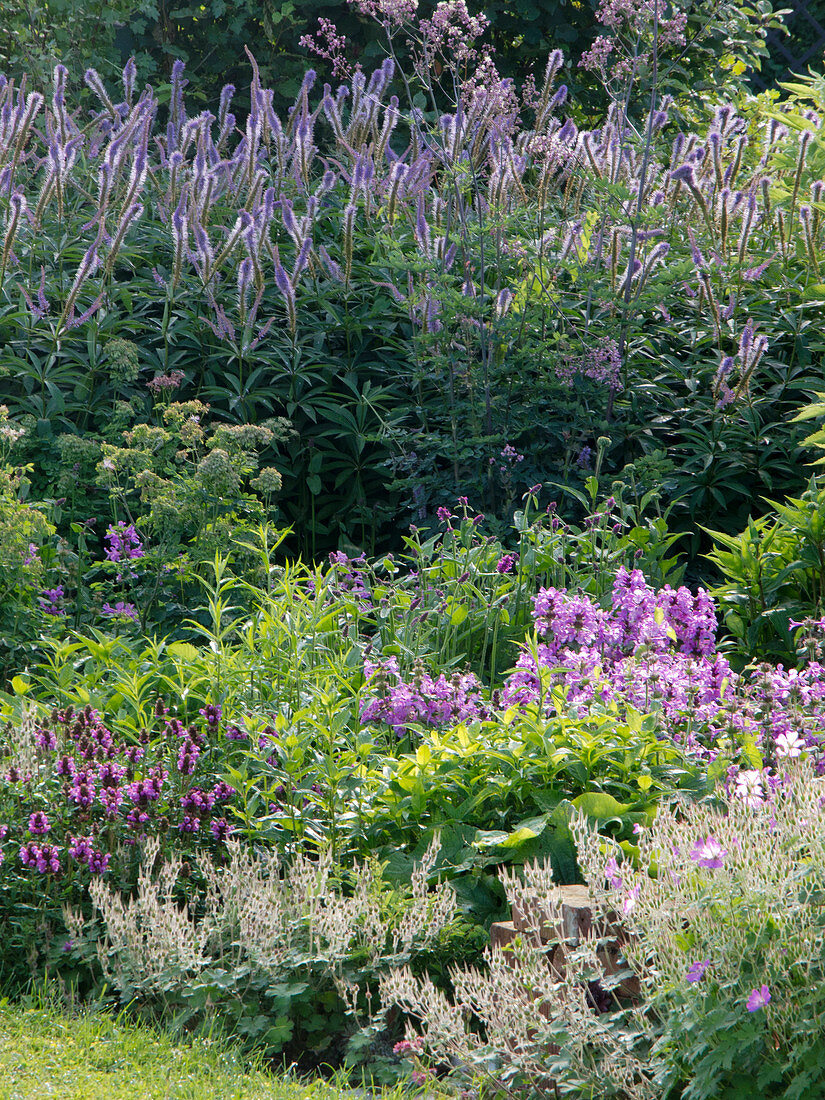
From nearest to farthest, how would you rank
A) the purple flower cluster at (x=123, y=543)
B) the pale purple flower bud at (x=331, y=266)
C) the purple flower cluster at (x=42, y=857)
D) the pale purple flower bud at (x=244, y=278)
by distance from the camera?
the purple flower cluster at (x=42, y=857) → the purple flower cluster at (x=123, y=543) → the pale purple flower bud at (x=244, y=278) → the pale purple flower bud at (x=331, y=266)

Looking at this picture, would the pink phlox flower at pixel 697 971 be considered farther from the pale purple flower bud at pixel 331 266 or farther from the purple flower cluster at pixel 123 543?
the pale purple flower bud at pixel 331 266

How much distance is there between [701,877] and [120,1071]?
1.35m

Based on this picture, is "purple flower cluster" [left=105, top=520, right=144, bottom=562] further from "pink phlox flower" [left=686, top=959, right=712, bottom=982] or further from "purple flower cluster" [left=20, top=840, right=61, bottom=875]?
"pink phlox flower" [left=686, top=959, right=712, bottom=982]

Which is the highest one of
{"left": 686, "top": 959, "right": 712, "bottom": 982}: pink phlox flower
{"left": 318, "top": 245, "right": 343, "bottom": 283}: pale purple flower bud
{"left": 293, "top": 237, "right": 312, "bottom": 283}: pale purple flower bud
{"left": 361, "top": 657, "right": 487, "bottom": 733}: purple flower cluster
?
{"left": 293, "top": 237, "right": 312, "bottom": 283}: pale purple flower bud

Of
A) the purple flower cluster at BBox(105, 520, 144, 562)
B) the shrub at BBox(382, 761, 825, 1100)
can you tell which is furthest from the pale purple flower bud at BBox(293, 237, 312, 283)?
the shrub at BBox(382, 761, 825, 1100)

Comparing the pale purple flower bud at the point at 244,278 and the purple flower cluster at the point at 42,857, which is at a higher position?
the pale purple flower bud at the point at 244,278

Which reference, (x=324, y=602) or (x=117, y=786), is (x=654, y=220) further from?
(x=117, y=786)

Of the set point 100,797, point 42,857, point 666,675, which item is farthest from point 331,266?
point 42,857

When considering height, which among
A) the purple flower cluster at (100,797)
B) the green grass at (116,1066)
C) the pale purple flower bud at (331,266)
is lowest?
the green grass at (116,1066)

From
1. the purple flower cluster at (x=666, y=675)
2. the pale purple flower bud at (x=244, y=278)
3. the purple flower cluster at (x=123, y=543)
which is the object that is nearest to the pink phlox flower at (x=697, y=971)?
the purple flower cluster at (x=666, y=675)

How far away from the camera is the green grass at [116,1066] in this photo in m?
2.52

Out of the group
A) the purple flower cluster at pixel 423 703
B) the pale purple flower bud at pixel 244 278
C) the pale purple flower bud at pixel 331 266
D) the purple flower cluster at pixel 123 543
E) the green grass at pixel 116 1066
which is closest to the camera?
the green grass at pixel 116 1066

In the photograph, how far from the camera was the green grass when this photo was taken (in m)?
2.52

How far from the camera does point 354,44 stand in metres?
10.9
